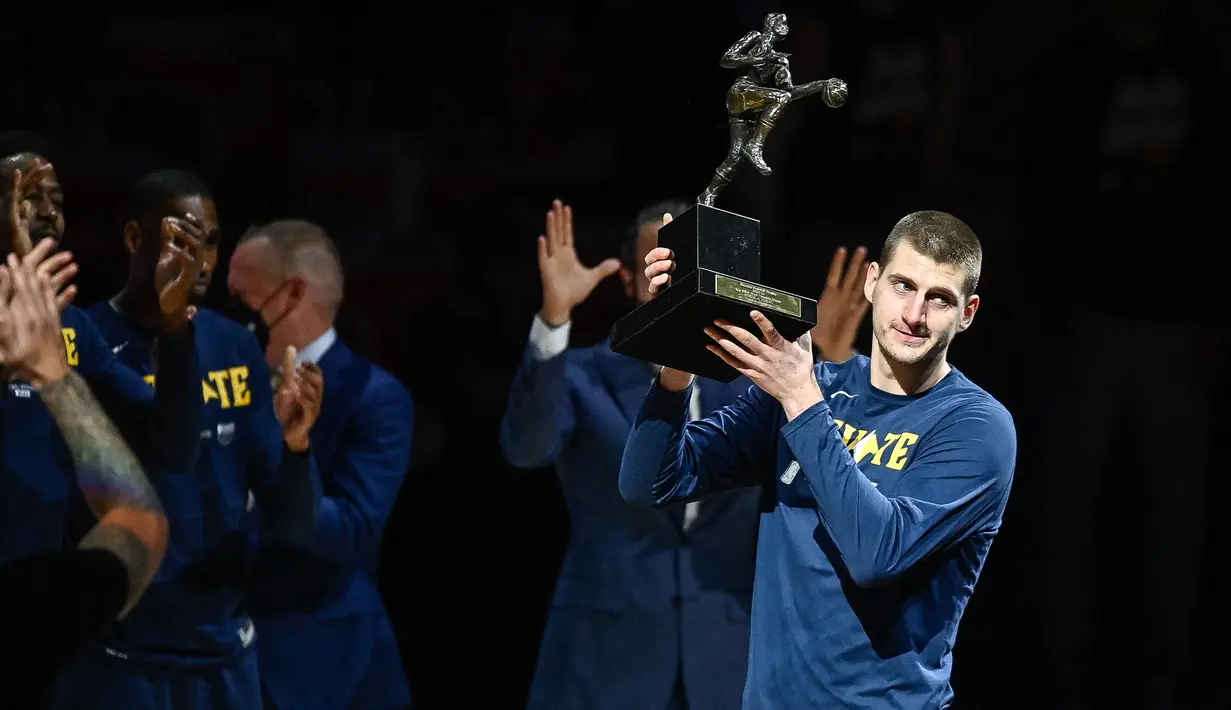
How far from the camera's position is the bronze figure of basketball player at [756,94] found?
2828 millimetres

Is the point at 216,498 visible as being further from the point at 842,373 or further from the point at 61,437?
the point at 842,373

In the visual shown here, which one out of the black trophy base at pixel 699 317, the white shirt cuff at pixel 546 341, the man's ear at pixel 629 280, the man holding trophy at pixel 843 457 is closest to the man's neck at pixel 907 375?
the man holding trophy at pixel 843 457

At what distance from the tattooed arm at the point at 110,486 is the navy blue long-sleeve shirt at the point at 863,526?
1.39 m

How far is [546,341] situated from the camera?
3.88 metres

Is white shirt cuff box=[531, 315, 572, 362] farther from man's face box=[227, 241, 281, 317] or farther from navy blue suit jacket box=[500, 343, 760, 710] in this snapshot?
man's face box=[227, 241, 281, 317]

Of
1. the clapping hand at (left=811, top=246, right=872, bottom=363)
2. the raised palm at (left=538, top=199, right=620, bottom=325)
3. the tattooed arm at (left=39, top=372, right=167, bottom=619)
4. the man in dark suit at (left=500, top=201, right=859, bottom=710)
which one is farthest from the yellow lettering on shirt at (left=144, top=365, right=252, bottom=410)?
the clapping hand at (left=811, top=246, right=872, bottom=363)

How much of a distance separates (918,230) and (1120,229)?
2322 millimetres

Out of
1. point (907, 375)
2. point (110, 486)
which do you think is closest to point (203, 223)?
point (110, 486)

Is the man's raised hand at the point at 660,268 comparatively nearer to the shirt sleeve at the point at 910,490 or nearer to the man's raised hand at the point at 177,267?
the shirt sleeve at the point at 910,490

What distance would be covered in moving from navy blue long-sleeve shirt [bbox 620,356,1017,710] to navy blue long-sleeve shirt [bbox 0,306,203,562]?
1368mm

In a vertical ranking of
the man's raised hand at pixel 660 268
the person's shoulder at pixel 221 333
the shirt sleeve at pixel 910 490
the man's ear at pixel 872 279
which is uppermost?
the man's raised hand at pixel 660 268

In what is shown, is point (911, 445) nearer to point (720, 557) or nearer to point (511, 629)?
point (720, 557)

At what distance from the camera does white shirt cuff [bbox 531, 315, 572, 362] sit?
152 inches

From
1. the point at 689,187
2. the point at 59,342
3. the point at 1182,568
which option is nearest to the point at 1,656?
the point at 59,342
